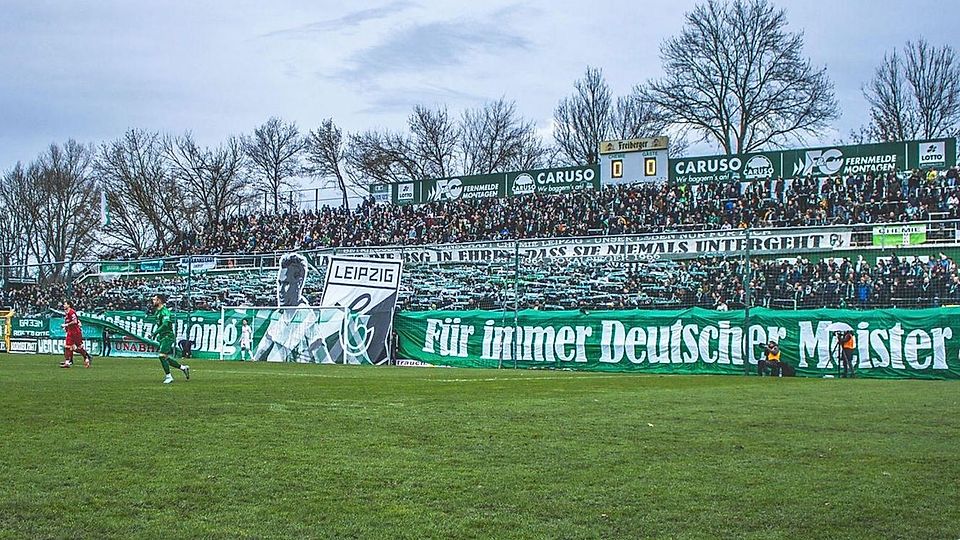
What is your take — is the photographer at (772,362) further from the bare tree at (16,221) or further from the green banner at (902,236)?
the bare tree at (16,221)

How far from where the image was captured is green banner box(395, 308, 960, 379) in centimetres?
2608

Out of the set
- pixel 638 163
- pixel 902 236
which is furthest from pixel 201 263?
pixel 902 236

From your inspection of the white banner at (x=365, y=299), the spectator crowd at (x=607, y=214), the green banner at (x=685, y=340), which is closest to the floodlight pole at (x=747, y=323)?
the green banner at (x=685, y=340)

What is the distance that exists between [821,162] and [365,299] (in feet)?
73.2

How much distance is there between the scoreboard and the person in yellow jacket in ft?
77.8

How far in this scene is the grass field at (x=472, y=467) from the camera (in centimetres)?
689

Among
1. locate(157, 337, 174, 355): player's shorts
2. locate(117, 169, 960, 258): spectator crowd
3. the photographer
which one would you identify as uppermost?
locate(117, 169, 960, 258): spectator crowd

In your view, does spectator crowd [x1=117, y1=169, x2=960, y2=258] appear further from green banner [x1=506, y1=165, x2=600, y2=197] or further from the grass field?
the grass field

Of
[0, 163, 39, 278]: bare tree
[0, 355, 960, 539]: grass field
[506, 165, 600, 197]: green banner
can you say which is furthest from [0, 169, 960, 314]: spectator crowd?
[0, 163, 39, 278]: bare tree

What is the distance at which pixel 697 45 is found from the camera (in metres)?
63.2

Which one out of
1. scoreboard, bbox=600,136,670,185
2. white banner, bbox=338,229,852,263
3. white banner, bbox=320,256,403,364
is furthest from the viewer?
scoreboard, bbox=600,136,670,185

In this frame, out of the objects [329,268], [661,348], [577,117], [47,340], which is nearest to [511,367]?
[661,348]

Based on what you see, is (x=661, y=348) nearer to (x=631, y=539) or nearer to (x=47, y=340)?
(x=631, y=539)

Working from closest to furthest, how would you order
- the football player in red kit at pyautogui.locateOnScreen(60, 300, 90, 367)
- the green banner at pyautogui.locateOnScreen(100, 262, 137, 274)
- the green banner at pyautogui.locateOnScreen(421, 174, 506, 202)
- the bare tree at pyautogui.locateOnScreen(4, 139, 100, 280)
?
the football player in red kit at pyautogui.locateOnScreen(60, 300, 90, 367) < the green banner at pyautogui.locateOnScreen(100, 262, 137, 274) < the green banner at pyautogui.locateOnScreen(421, 174, 506, 202) < the bare tree at pyautogui.locateOnScreen(4, 139, 100, 280)
